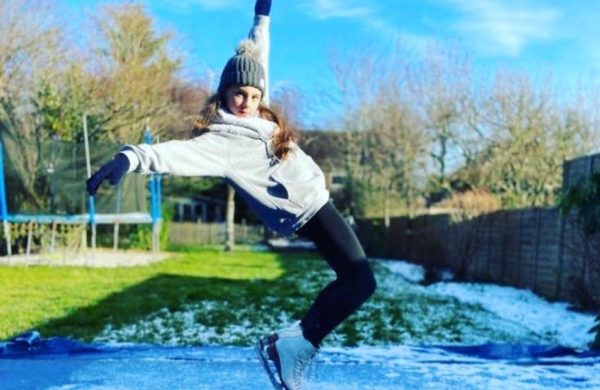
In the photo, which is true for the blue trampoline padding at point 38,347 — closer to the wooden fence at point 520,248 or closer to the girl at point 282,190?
the girl at point 282,190

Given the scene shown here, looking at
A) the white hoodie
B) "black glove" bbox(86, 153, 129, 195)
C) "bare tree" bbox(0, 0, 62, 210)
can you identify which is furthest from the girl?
"bare tree" bbox(0, 0, 62, 210)

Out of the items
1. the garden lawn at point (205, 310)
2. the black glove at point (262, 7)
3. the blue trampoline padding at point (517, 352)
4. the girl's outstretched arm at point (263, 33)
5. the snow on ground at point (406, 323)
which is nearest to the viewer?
the girl's outstretched arm at point (263, 33)

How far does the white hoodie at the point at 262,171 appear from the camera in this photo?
5.78 ft

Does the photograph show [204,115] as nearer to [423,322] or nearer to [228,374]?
[228,374]

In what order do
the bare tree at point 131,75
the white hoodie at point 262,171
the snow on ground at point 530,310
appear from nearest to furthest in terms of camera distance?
the white hoodie at point 262,171 < the snow on ground at point 530,310 < the bare tree at point 131,75

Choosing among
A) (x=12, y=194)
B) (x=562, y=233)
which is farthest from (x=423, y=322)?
(x=12, y=194)

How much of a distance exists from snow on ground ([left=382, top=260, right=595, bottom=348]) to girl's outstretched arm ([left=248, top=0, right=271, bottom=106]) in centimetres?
332

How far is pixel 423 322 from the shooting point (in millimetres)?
5355

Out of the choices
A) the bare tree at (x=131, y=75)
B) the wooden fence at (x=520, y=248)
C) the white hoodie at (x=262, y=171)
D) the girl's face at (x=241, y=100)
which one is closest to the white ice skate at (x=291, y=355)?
the white hoodie at (x=262, y=171)

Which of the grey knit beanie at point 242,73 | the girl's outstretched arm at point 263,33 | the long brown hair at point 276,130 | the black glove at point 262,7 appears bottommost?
the long brown hair at point 276,130

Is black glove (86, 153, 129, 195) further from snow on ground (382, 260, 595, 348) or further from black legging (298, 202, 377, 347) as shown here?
snow on ground (382, 260, 595, 348)

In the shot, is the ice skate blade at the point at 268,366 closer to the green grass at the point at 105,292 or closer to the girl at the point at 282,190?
the girl at the point at 282,190

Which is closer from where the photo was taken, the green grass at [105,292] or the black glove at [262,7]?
the black glove at [262,7]

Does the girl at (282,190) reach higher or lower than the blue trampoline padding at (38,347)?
higher
